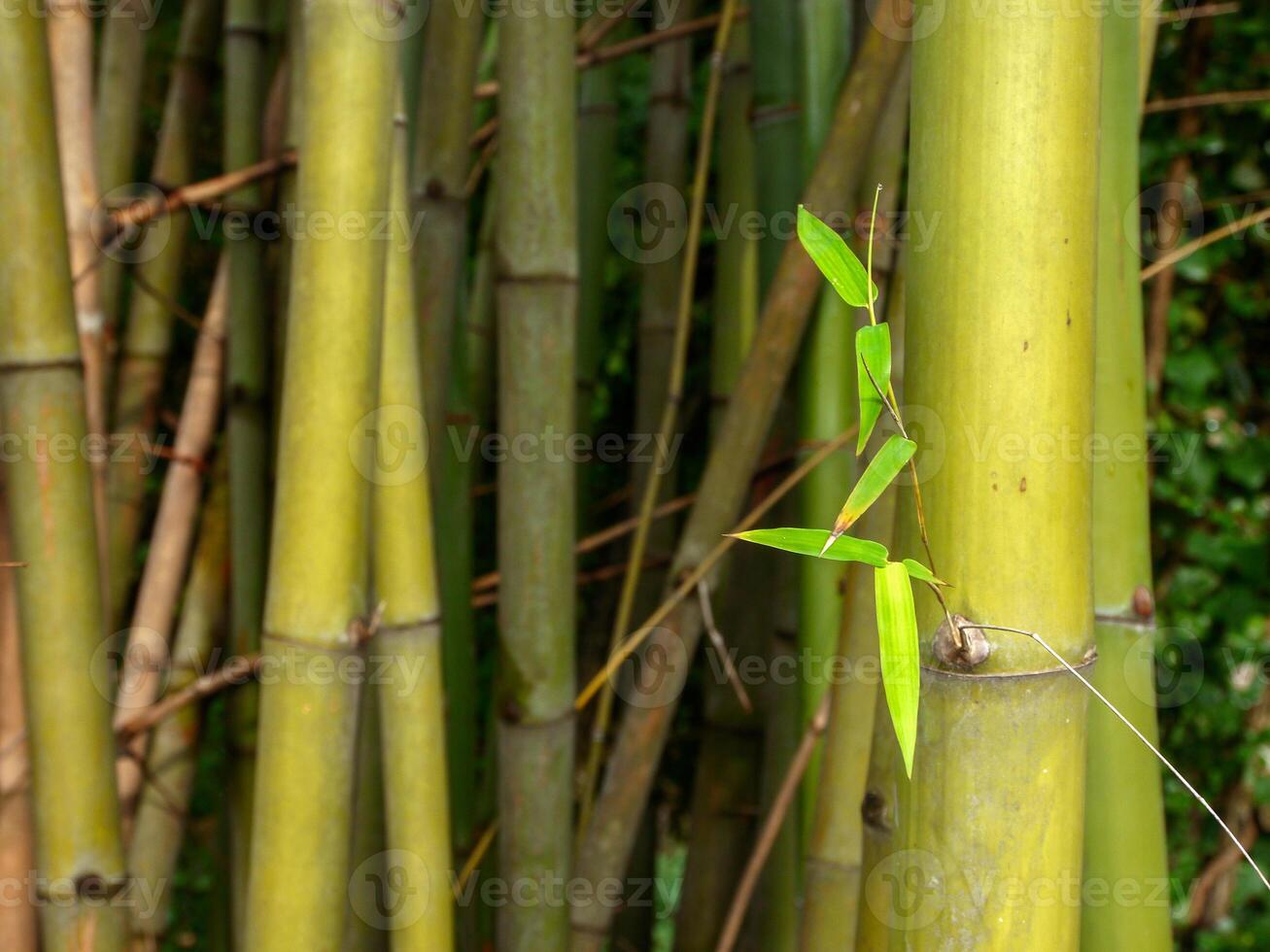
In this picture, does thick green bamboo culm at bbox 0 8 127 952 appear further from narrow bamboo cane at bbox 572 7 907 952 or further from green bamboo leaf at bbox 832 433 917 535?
green bamboo leaf at bbox 832 433 917 535

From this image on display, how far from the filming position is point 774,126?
774mm

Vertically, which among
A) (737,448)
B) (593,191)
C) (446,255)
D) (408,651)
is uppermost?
(593,191)

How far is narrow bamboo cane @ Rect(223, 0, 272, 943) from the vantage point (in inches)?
33.2

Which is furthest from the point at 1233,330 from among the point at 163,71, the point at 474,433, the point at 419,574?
the point at 163,71

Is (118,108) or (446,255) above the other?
(118,108)

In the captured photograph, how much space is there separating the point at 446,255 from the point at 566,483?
163mm

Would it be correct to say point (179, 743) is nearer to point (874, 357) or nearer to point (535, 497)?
point (535, 497)

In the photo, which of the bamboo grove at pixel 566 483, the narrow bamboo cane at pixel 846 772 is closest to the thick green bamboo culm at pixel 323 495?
the bamboo grove at pixel 566 483

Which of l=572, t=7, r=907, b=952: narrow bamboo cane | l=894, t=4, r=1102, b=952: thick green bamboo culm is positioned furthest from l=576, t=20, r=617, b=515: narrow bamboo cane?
l=894, t=4, r=1102, b=952: thick green bamboo culm

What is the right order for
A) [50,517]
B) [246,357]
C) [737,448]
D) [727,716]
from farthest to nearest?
[727,716] → [246,357] → [737,448] → [50,517]

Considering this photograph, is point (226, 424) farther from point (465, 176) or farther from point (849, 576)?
point (849, 576)

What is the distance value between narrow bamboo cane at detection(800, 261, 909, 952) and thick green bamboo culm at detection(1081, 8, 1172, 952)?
0.09 m

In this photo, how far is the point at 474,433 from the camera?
2.89ft

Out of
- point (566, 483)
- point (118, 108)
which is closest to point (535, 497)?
Answer: point (566, 483)
